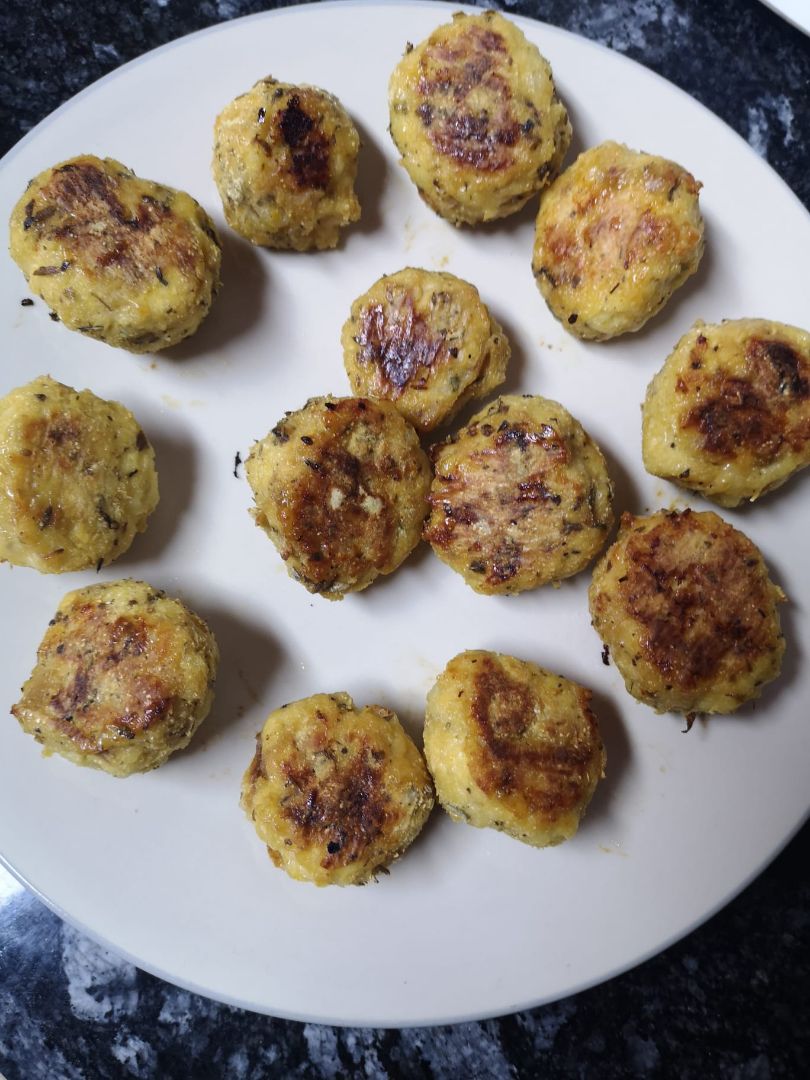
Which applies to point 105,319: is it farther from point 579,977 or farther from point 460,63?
point 579,977

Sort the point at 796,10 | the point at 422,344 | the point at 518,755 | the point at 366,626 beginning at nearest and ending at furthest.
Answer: the point at 518,755, the point at 422,344, the point at 366,626, the point at 796,10

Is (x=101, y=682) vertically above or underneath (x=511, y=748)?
underneath

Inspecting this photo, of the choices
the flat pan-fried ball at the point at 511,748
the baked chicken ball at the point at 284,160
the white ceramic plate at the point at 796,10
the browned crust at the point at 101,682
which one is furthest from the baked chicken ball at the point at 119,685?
the white ceramic plate at the point at 796,10

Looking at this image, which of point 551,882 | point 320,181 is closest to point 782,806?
point 551,882

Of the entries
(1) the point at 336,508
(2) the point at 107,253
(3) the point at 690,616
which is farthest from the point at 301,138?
(3) the point at 690,616

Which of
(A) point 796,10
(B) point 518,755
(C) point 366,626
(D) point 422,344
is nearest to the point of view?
(B) point 518,755

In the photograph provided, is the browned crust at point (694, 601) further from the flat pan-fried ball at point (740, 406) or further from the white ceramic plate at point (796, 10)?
the white ceramic plate at point (796, 10)

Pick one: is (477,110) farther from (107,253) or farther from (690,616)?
(690,616)
